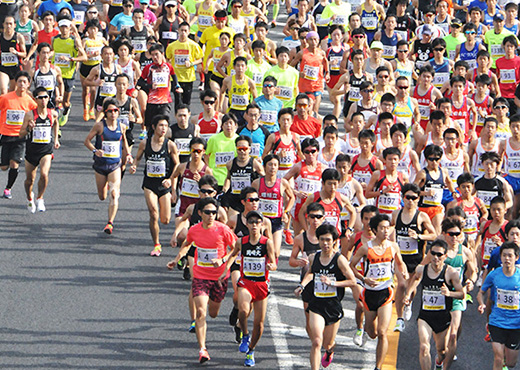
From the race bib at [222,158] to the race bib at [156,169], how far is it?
0.81 m

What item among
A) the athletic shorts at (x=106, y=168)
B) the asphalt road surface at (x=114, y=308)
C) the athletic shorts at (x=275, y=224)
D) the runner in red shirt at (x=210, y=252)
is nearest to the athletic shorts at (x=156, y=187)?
the asphalt road surface at (x=114, y=308)

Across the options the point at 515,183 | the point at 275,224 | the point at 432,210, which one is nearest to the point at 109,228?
the point at 275,224

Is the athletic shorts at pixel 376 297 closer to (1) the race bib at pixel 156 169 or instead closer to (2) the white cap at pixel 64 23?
(1) the race bib at pixel 156 169

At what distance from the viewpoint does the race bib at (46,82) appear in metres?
22.1

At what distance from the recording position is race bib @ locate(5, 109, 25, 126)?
20016 mm

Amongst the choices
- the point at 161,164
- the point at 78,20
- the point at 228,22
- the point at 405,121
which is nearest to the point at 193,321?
the point at 161,164

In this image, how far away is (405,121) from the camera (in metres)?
19.7

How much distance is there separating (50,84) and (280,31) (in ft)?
32.8

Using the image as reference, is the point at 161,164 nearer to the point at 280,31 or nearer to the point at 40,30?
the point at 40,30

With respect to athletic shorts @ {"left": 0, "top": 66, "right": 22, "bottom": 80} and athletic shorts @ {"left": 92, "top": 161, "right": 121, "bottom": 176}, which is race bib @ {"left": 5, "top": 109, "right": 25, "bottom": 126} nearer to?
athletic shorts @ {"left": 92, "top": 161, "right": 121, "bottom": 176}

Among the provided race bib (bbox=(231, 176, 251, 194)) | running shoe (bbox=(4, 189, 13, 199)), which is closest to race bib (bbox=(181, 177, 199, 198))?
race bib (bbox=(231, 176, 251, 194))

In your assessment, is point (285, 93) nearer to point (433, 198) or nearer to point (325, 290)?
point (433, 198)

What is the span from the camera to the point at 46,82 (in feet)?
72.6

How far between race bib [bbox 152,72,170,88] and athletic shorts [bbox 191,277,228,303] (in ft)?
24.2
